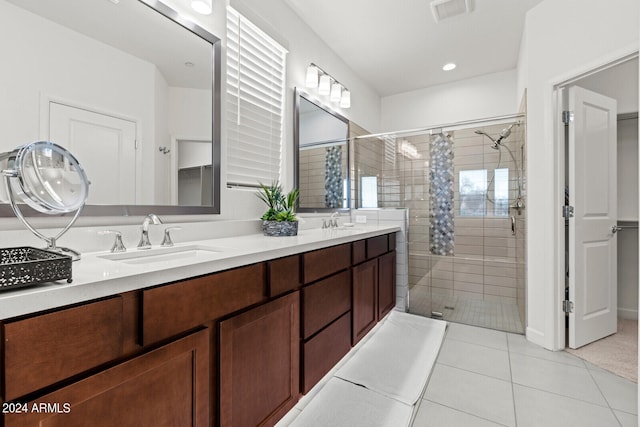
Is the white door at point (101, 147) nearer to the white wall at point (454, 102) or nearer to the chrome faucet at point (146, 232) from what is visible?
the chrome faucet at point (146, 232)

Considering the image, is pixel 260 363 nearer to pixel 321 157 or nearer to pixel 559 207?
pixel 321 157

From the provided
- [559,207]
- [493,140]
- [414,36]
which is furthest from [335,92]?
[559,207]

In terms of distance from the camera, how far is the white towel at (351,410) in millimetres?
1455

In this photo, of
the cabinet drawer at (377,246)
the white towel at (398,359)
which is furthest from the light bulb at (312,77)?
the white towel at (398,359)

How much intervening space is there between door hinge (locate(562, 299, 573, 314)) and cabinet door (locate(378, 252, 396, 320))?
1273mm

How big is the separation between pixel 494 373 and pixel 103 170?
2459 millimetres

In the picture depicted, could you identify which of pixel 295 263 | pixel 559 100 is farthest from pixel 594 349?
pixel 295 263

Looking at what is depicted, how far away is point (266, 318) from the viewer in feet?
3.98

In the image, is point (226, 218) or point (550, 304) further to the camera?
point (550, 304)

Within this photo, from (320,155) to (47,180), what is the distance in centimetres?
208

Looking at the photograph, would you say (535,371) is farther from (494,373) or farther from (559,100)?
(559,100)

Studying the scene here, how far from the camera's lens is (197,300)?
946mm

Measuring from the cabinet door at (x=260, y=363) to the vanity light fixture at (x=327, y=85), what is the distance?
1.95 meters

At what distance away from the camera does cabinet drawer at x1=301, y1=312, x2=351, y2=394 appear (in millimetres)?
1465
